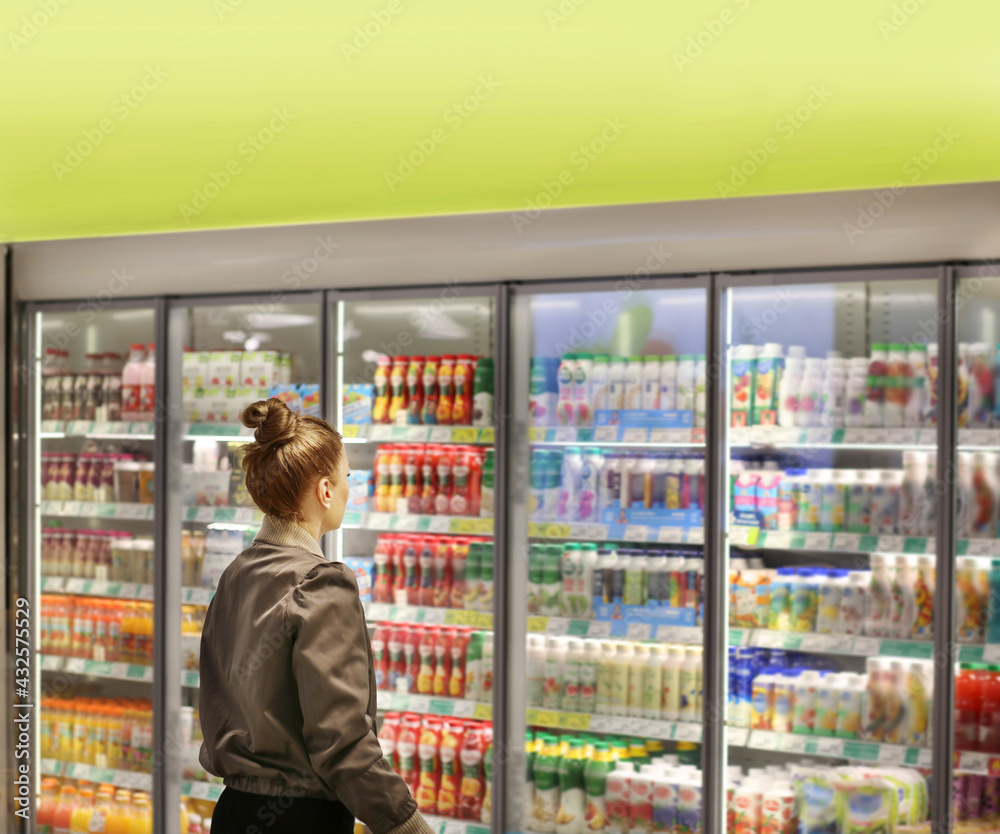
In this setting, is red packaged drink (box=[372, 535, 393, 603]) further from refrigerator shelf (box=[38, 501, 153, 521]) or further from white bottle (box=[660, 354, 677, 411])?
white bottle (box=[660, 354, 677, 411])

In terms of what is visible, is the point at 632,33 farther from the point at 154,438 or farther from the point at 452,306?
the point at 154,438

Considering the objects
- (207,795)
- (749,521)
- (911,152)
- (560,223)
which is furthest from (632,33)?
(207,795)

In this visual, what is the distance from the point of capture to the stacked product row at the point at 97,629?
4223mm

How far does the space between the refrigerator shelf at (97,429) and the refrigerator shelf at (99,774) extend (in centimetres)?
140

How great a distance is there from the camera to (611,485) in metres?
3.59

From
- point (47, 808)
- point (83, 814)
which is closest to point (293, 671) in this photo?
point (83, 814)

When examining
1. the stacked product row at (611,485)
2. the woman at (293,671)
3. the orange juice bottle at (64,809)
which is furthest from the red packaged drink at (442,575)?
the orange juice bottle at (64,809)

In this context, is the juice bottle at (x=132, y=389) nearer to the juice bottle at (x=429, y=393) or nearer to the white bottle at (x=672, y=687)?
the juice bottle at (x=429, y=393)

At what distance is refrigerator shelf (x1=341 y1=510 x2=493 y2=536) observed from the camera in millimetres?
3562

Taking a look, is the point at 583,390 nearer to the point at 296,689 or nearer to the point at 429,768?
the point at 429,768

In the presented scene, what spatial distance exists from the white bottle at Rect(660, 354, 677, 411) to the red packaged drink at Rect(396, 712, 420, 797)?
5.20 feet

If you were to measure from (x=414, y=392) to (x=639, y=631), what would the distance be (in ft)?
4.00

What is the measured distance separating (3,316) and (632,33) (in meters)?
2.97

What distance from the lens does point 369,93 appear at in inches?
113
